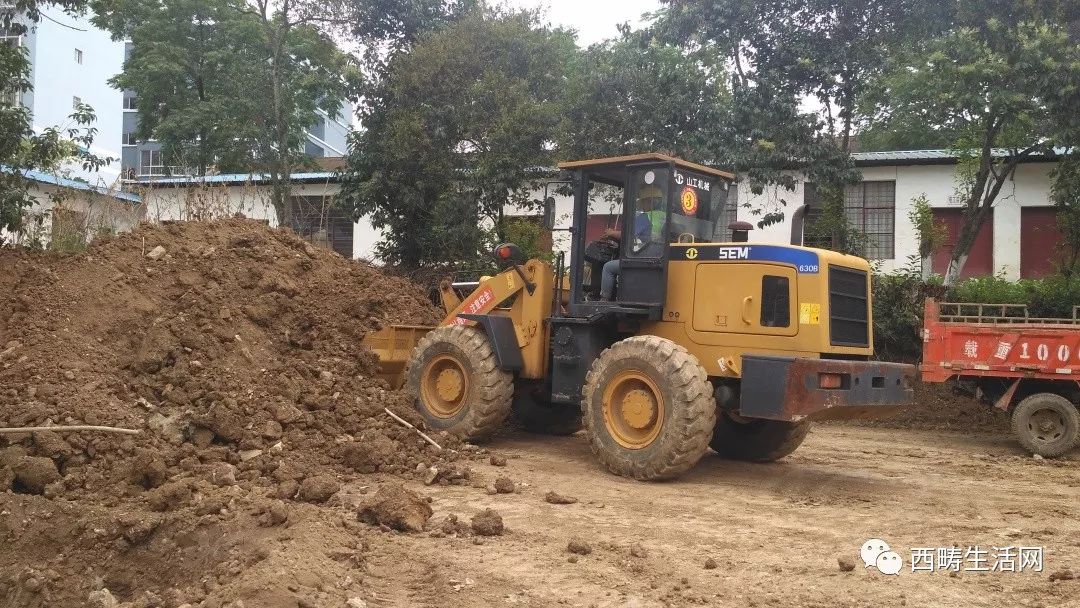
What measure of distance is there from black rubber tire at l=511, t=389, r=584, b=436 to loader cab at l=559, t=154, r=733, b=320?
1.81 m

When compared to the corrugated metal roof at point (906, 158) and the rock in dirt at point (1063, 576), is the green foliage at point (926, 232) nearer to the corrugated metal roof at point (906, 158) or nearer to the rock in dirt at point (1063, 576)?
the corrugated metal roof at point (906, 158)

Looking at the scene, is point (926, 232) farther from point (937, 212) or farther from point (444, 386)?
point (444, 386)

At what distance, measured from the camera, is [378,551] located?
17.7 feet

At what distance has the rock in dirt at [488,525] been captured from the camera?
586 centimetres

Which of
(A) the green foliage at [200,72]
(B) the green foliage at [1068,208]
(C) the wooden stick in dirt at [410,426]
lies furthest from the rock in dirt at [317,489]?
(A) the green foliage at [200,72]

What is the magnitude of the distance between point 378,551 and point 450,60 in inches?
449

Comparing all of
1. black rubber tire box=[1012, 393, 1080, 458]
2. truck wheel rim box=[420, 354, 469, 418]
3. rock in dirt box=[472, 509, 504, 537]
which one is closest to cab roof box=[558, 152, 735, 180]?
truck wheel rim box=[420, 354, 469, 418]

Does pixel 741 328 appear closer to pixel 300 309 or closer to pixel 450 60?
pixel 300 309

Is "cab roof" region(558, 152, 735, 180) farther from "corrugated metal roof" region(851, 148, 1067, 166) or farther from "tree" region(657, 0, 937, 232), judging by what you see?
"corrugated metal roof" region(851, 148, 1067, 166)

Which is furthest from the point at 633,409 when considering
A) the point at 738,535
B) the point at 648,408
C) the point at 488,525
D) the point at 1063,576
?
the point at 1063,576

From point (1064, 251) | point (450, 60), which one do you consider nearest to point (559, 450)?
point (450, 60)

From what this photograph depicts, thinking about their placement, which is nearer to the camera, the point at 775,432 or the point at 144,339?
the point at 144,339

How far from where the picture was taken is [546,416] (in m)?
10.3

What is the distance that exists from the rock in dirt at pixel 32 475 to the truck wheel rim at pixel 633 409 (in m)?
4.17
